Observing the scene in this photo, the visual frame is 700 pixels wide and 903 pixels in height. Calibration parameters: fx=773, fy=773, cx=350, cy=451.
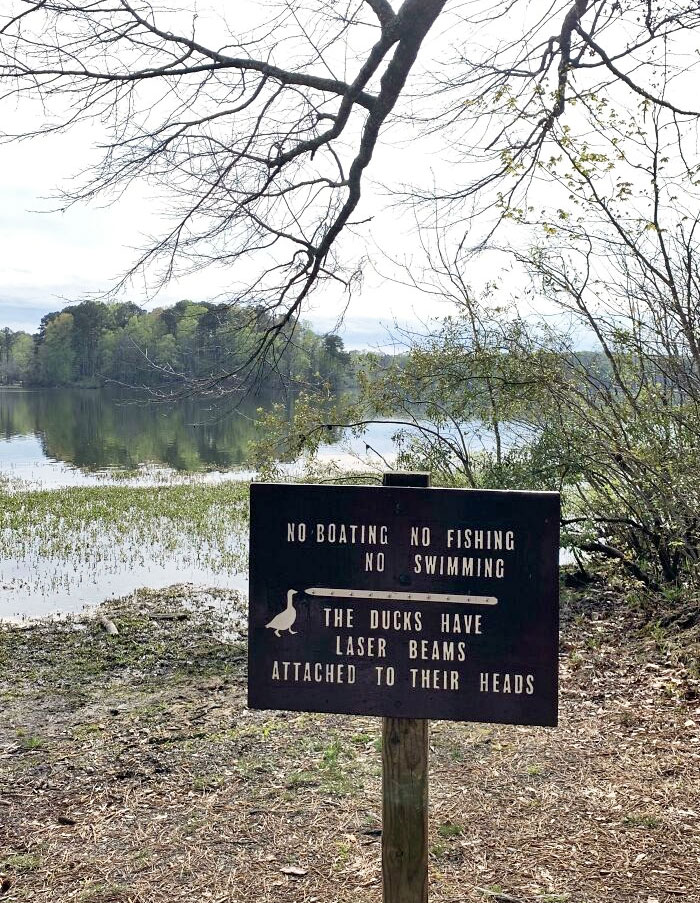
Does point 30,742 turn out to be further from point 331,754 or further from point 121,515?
point 121,515

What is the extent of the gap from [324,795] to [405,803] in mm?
1886

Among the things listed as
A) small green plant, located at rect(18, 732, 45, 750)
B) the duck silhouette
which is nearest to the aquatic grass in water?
small green plant, located at rect(18, 732, 45, 750)

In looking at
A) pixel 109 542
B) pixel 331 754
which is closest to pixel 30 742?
pixel 331 754

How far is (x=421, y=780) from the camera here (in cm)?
285

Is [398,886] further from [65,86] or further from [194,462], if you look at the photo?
[194,462]

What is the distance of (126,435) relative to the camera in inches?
1778

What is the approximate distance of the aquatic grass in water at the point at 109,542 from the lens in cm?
1218

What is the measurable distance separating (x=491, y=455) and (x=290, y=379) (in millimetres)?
2602

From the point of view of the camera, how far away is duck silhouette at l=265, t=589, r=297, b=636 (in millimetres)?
2826

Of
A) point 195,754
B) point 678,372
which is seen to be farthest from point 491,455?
point 195,754

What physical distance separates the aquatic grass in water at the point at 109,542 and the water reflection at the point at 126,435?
7.55 ft

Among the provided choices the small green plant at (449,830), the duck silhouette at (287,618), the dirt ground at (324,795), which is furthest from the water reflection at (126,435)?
the duck silhouette at (287,618)

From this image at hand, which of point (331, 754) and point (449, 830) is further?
point (331, 754)

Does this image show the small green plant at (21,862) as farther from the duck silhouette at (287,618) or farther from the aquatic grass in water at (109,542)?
the aquatic grass in water at (109,542)
